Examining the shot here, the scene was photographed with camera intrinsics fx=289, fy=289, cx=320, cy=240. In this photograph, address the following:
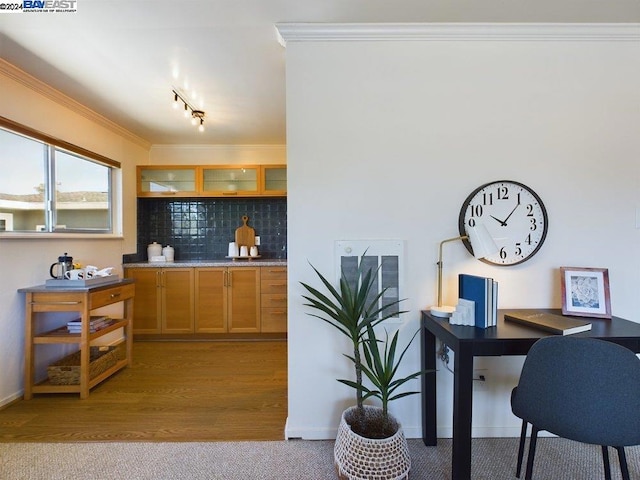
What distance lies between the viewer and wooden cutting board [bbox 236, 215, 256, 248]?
12.6 ft

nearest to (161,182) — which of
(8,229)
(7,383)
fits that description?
(8,229)

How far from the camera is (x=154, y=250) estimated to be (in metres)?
3.72

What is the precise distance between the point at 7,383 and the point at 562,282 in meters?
3.80

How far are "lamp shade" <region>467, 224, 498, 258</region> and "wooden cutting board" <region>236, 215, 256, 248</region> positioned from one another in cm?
288

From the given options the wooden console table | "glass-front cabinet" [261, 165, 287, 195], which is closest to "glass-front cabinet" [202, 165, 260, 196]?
"glass-front cabinet" [261, 165, 287, 195]

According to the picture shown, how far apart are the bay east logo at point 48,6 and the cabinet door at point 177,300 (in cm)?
242

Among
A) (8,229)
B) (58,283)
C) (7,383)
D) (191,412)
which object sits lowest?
(191,412)

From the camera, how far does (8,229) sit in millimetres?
2115

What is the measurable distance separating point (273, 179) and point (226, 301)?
162 cm

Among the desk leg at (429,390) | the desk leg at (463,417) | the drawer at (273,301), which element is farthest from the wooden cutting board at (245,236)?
the desk leg at (463,417)

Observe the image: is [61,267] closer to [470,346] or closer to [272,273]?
[272,273]

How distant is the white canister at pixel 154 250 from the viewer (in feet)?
12.2

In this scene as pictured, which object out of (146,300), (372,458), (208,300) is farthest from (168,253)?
(372,458)

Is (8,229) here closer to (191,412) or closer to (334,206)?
(191,412)
